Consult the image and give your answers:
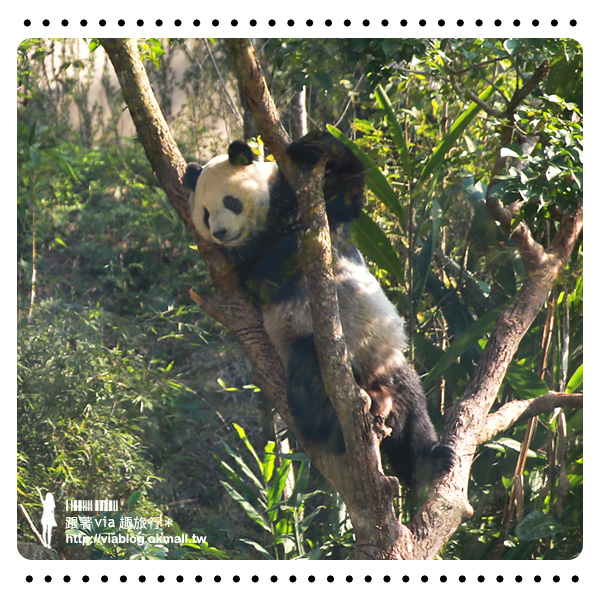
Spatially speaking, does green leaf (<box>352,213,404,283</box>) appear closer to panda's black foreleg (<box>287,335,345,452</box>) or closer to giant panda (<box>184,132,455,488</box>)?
giant panda (<box>184,132,455,488</box>)

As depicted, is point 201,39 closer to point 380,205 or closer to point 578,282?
point 380,205

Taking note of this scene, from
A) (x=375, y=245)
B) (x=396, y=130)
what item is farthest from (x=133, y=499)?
(x=396, y=130)

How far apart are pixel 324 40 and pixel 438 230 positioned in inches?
34.5

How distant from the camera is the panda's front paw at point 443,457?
2114 millimetres

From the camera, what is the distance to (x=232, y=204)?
238 cm

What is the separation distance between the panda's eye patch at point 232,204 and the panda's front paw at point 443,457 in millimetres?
1133

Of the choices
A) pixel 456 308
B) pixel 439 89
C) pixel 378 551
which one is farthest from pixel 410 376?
pixel 439 89

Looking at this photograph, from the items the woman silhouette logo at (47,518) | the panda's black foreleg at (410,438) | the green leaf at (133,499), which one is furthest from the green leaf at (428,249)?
the woman silhouette logo at (47,518)

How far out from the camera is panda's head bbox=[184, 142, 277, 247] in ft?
7.71

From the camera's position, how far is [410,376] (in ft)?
7.78

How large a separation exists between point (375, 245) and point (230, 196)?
58 centimetres
